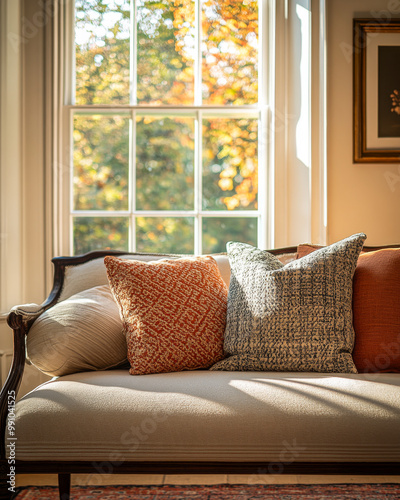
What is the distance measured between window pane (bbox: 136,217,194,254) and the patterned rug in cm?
127

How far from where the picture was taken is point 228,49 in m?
2.75

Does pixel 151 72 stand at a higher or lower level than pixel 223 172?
higher

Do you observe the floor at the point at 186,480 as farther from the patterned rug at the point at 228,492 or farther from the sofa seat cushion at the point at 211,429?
the sofa seat cushion at the point at 211,429

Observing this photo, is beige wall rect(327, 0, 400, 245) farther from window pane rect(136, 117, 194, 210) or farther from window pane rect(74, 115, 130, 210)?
window pane rect(74, 115, 130, 210)

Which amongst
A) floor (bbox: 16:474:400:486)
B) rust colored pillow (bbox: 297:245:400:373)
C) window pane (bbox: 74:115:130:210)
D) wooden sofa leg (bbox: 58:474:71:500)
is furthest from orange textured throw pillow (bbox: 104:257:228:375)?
window pane (bbox: 74:115:130:210)

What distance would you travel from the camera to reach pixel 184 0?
9.02 feet

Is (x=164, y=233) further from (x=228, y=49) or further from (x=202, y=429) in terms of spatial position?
(x=202, y=429)

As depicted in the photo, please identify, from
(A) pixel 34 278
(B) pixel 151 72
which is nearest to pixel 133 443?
(A) pixel 34 278

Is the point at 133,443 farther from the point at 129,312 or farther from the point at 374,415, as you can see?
the point at 374,415

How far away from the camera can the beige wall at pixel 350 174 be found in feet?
8.57

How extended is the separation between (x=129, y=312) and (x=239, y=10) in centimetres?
196

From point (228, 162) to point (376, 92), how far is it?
0.89m

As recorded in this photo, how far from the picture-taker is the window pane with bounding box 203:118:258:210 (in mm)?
2740

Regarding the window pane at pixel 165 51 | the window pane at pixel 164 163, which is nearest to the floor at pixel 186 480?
the window pane at pixel 164 163
